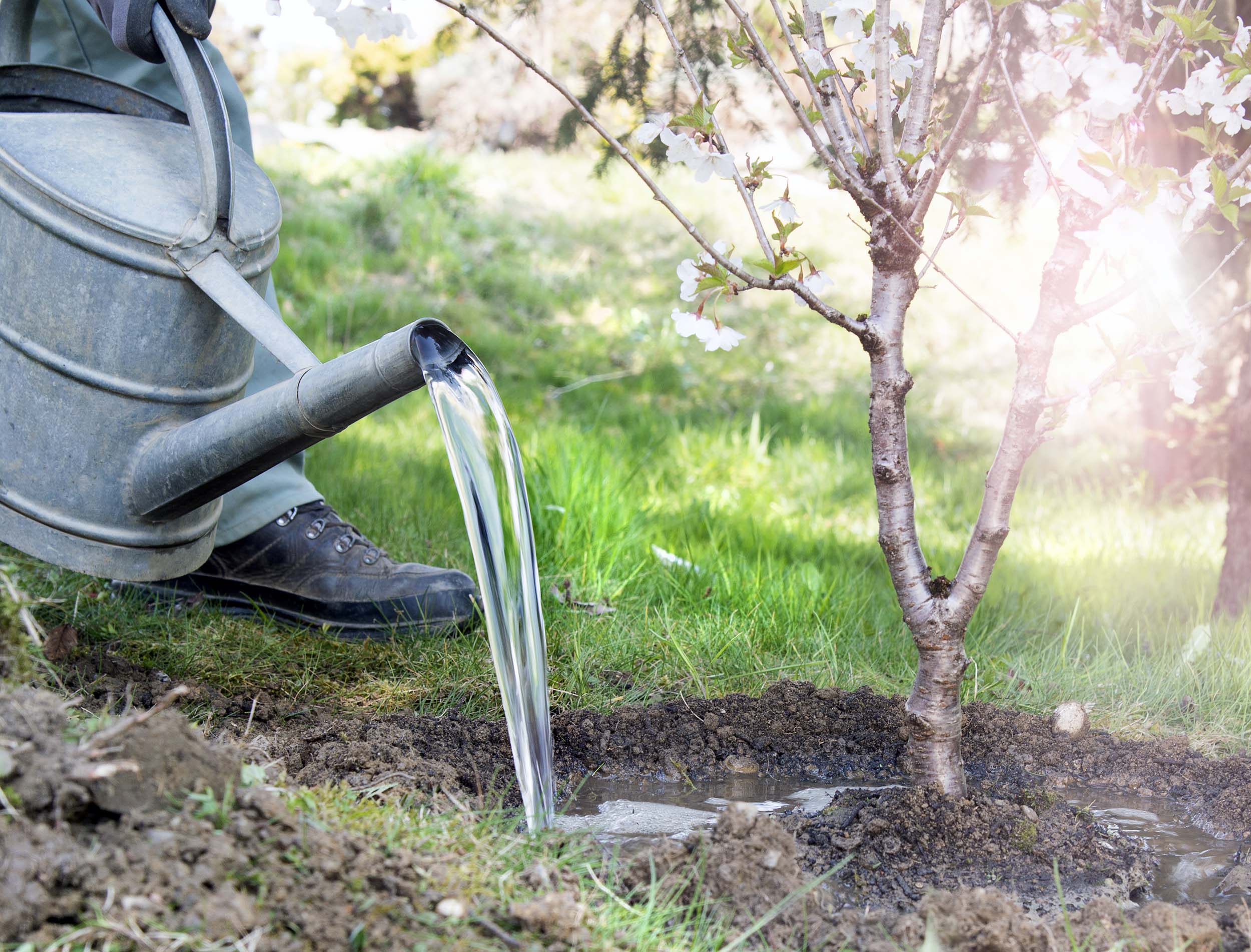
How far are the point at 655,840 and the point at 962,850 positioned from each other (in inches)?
17.7

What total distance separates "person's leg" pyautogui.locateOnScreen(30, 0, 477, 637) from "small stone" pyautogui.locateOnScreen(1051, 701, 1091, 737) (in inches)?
46.6

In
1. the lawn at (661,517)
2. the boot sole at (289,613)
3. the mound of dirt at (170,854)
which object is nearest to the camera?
the mound of dirt at (170,854)

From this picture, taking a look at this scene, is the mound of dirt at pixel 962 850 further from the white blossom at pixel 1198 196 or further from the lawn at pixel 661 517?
the white blossom at pixel 1198 196

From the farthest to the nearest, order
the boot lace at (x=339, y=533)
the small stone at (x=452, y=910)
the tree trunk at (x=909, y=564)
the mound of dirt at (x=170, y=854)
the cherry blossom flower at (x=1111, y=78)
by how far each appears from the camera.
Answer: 1. the boot lace at (x=339, y=533)
2. the tree trunk at (x=909, y=564)
3. the cherry blossom flower at (x=1111, y=78)
4. the small stone at (x=452, y=910)
5. the mound of dirt at (x=170, y=854)

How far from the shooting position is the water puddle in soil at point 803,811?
1522 millimetres

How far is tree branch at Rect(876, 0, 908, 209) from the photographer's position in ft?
4.62

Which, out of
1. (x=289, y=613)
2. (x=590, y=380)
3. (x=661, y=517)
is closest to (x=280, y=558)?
(x=289, y=613)

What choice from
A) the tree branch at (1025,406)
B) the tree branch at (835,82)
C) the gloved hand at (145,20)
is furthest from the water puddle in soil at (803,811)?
the gloved hand at (145,20)

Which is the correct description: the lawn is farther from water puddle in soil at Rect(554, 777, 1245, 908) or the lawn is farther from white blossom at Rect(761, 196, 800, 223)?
white blossom at Rect(761, 196, 800, 223)

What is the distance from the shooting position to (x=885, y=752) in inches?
73.6

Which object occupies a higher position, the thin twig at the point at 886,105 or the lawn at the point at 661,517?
the thin twig at the point at 886,105

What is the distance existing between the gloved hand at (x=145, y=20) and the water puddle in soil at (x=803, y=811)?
1306 mm

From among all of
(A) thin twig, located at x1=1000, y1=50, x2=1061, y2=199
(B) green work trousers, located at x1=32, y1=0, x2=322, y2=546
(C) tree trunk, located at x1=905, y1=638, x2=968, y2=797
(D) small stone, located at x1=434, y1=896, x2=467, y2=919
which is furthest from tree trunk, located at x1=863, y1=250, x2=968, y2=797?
(B) green work trousers, located at x1=32, y1=0, x2=322, y2=546

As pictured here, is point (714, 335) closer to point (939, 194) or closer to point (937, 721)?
point (939, 194)
